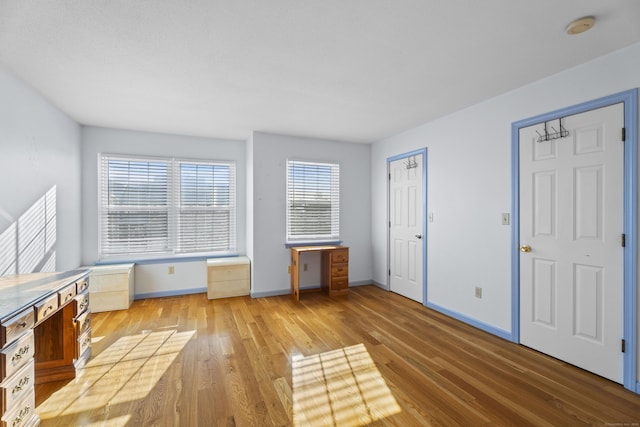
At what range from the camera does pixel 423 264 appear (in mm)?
4031

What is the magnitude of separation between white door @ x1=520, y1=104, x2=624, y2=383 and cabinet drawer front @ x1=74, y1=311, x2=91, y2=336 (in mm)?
4102

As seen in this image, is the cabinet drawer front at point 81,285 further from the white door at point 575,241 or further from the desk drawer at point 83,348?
the white door at point 575,241

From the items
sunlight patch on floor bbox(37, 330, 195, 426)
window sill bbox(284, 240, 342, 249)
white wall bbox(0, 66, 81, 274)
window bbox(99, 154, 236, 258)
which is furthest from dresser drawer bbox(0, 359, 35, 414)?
window sill bbox(284, 240, 342, 249)

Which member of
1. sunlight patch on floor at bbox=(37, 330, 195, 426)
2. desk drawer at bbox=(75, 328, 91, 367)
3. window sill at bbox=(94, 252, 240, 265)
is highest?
window sill at bbox=(94, 252, 240, 265)

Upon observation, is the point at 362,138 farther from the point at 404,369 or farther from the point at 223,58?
the point at 404,369

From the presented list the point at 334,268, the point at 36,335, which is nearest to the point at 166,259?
the point at 36,335

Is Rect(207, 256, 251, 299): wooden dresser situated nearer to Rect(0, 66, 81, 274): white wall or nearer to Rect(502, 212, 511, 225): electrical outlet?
Rect(0, 66, 81, 274): white wall

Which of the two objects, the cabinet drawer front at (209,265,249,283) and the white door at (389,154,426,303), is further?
the cabinet drawer front at (209,265,249,283)

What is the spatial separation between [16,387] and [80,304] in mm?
895

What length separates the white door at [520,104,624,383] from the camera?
2201 millimetres

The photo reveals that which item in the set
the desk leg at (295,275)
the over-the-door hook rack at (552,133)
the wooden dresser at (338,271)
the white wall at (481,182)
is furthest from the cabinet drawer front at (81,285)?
the over-the-door hook rack at (552,133)

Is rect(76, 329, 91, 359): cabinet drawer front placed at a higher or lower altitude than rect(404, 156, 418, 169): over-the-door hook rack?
lower

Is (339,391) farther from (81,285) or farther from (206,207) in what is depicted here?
(206,207)

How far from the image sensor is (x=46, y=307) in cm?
190
